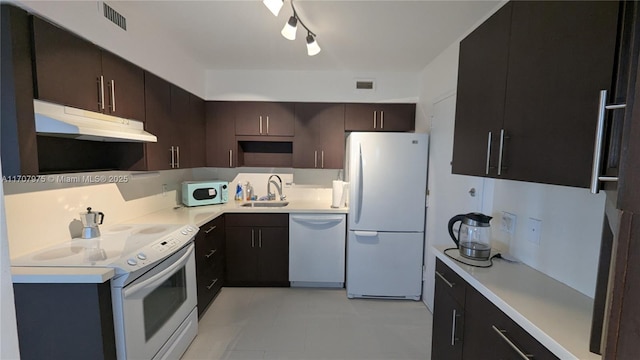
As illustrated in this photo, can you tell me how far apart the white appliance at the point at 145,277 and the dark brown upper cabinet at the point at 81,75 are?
82cm

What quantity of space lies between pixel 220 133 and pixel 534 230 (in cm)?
304

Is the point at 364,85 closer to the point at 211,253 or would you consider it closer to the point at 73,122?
the point at 211,253

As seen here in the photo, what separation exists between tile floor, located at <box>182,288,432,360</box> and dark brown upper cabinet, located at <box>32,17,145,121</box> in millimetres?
1888

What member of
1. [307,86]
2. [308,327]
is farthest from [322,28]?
[308,327]

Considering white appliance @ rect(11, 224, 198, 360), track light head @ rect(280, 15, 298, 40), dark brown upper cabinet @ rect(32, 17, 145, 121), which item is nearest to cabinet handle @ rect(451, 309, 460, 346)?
white appliance @ rect(11, 224, 198, 360)

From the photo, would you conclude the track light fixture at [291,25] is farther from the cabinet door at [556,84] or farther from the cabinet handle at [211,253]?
the cabinet handle at [211,253]

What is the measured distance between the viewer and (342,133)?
3.14 metres

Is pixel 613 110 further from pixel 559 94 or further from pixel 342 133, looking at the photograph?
pixel 342 133

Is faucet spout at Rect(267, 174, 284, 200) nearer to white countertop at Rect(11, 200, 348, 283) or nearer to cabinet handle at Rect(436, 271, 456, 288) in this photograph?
white countertop at Rect(11, 200, 348, 283)

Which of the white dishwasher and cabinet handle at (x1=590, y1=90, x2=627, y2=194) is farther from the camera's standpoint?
the white dishwasher

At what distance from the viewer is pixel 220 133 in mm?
3174

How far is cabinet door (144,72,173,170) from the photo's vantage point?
6.85ft

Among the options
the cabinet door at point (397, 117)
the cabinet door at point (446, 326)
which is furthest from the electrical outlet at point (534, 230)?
the cabinet door at point (397, 117)

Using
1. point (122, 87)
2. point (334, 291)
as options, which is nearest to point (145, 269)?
point (122, 87)
